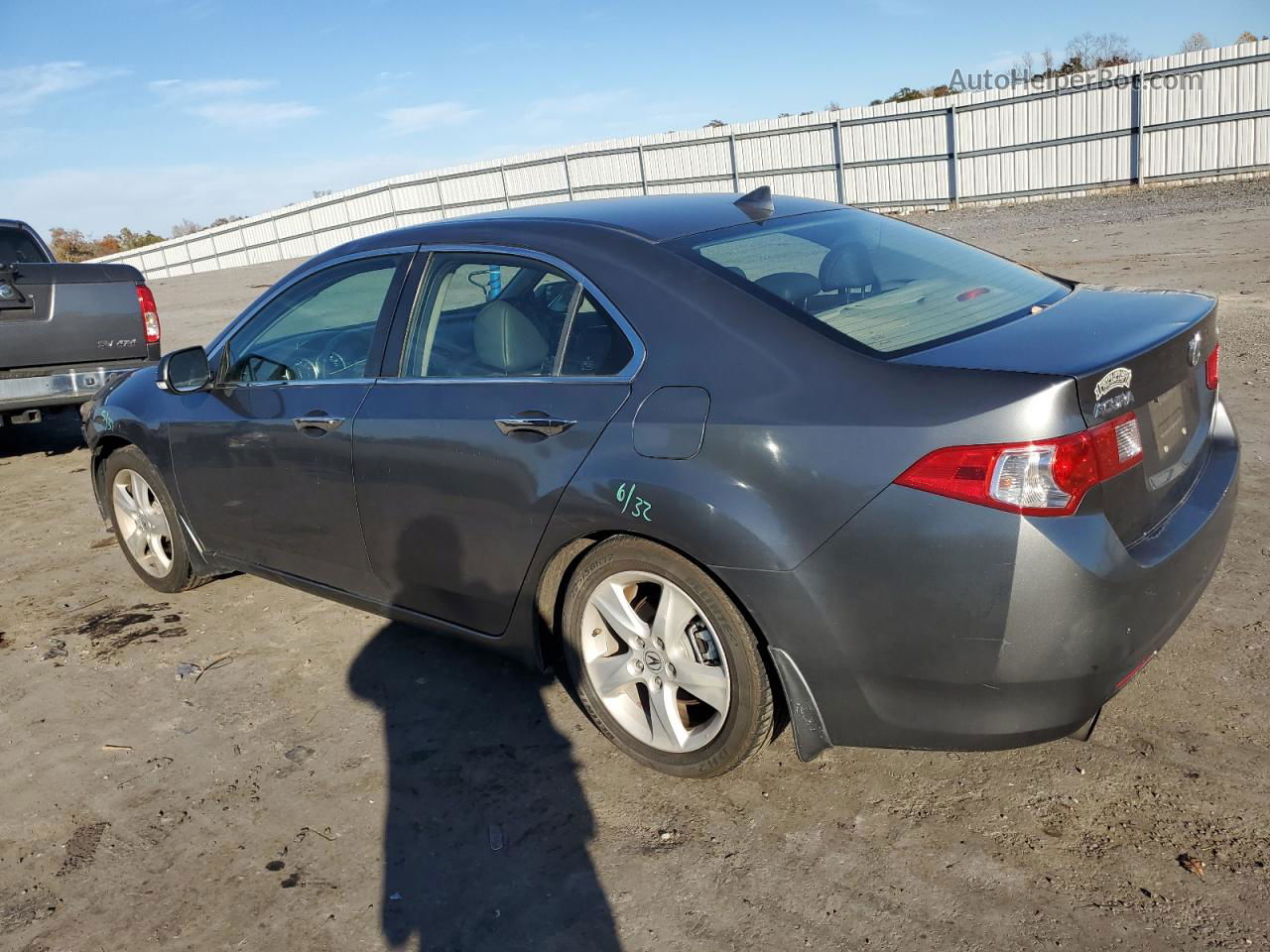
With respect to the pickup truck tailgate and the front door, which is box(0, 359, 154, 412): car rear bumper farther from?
the front door

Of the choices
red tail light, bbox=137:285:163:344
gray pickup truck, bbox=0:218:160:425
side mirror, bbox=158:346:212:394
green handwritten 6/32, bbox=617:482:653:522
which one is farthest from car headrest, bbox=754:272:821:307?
red tail light, bbox=137:285:163:344

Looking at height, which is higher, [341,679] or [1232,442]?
[1232,442]

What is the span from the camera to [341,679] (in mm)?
4203

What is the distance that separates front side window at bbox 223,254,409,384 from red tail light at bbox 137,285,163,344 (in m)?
4.11

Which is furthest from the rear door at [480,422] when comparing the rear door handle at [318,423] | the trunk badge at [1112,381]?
the trunk badge at [1112,381]

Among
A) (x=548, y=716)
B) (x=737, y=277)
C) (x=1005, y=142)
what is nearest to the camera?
(x=737, y=277)

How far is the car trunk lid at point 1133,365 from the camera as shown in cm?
258

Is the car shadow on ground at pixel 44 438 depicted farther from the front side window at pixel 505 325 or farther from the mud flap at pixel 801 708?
the mud flap at pixel 801 708

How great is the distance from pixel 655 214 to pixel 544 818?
1984 millimetres

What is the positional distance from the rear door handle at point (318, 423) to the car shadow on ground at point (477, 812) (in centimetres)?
56

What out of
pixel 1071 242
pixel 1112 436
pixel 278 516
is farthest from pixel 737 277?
pixel 1071 242

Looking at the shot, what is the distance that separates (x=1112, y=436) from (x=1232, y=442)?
3.47 ft

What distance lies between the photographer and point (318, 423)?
13.1 feet

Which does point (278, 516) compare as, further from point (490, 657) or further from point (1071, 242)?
point (1071, 242)
